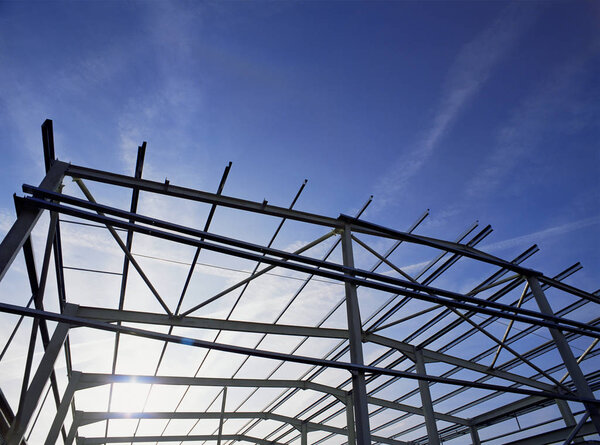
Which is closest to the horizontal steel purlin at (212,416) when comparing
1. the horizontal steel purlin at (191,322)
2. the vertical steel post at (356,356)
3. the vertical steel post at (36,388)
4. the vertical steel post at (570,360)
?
the horizontal steel purlin at (191,322)

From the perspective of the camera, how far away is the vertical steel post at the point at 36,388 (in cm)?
930

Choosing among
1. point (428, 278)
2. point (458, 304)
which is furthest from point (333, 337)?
point (458, 304)

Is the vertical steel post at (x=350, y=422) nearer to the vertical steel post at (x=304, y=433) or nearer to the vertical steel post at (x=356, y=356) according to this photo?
the vertical steel post at (x=304, y=433)

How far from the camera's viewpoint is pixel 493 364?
15.0 metres

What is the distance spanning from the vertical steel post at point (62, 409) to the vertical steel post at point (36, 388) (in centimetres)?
308

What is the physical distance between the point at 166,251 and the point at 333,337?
7045mm

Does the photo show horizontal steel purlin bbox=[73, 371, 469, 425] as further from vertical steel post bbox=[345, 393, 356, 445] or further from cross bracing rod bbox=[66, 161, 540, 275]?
cross bracing rod bbox=[66, 161, 540, 275]

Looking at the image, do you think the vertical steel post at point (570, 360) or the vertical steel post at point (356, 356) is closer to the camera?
the vertical steel post at point (356, 356)

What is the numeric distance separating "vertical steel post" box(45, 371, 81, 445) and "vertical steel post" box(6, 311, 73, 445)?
308cm

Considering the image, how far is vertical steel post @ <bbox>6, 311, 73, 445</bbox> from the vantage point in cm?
930

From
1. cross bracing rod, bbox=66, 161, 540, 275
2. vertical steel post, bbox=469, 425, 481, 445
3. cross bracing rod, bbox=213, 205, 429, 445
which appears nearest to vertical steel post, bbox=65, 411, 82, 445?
cross bracing rod, bbox=213, 205, 429, 445

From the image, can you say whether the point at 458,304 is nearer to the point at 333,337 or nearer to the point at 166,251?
the point at 333,337

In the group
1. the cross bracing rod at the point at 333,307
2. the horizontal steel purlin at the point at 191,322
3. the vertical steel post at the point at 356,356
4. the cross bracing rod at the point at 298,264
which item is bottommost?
the vertical steel post at the point at 356,356

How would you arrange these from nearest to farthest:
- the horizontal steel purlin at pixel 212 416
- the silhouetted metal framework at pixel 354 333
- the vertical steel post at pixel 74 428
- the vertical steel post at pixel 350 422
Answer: the silhouetted metal framework at pixel 354 333 < the vertical steel post at pixel 74 428 < the horizontal steel purlin at pixel 212 416 < the vertical steel post at pixel 350 422
